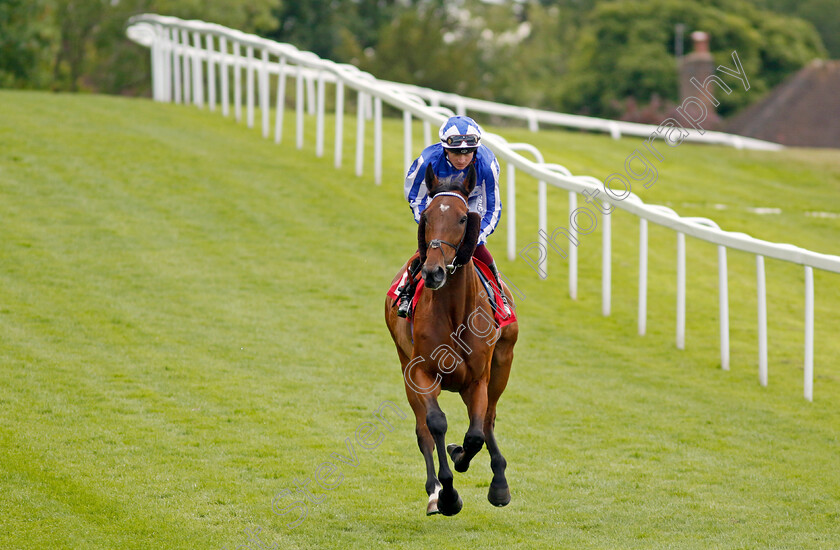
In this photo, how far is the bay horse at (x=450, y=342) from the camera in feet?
18.6

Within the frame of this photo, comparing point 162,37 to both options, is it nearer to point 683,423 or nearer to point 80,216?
point 80,216

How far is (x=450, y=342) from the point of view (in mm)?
5988

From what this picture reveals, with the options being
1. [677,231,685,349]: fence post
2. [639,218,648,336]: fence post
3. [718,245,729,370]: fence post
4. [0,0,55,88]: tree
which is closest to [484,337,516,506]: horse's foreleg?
[718,245,729,370]: fence post

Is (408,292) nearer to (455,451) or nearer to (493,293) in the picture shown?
(493,293)

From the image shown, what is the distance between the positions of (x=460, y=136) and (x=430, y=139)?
770 centimetres

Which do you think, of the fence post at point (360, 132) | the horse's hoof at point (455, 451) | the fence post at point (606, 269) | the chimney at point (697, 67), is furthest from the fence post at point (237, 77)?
Result: the chimney at point (697, 67)

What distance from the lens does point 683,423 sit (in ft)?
27.9

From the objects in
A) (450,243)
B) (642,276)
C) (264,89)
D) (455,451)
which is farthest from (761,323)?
(264,89)

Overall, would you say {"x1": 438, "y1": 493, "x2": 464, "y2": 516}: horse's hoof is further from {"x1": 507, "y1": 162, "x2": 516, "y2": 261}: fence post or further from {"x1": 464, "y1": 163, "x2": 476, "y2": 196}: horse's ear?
{"x1": 507, "y1": 162, "x2": 516, "y2": 261}: fence post

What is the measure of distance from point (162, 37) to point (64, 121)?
370 cm

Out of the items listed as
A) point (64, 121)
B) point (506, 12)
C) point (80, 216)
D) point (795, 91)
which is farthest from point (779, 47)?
point (80, 216)

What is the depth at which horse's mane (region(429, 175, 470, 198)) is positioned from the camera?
5816mm

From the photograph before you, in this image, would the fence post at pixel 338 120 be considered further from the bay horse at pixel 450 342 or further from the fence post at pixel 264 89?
the bay horse at pixel 450 342

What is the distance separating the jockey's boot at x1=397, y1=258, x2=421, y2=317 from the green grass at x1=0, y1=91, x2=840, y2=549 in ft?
4.02
